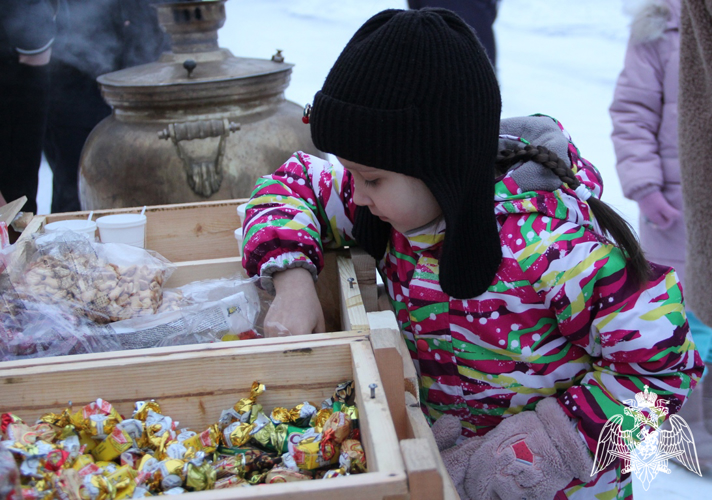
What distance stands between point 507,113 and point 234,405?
4.72 metres

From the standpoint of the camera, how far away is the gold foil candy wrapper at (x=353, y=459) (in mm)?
770

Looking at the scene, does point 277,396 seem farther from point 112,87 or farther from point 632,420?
point 112,87

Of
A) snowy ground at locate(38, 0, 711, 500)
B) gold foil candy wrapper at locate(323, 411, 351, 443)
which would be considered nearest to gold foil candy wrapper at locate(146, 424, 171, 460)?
gold foil candy wrapper at locate(323, 411, 351, 443)

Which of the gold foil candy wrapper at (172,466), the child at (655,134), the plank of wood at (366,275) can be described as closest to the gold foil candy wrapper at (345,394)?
the gold foil candy wrapper at (172,466)

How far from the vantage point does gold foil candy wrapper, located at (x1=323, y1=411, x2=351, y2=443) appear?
2.64 feet

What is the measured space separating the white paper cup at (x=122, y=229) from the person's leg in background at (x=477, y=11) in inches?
83.1

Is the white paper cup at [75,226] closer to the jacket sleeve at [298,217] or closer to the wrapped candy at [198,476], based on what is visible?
the jacket sleeve at [298,217]

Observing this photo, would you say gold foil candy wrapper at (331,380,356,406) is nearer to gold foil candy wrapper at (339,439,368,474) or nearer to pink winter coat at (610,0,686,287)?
gold foil candy wrapper at (339,439,368,474)

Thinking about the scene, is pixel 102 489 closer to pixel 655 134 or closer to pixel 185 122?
pixel 185 122

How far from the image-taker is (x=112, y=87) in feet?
6.64

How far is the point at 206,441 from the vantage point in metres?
0.84

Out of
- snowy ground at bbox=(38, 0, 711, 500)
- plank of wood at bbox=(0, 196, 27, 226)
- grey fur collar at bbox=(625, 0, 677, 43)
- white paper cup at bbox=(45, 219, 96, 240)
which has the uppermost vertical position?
grey fur collar at bbox=(625, 0, 677, 43)

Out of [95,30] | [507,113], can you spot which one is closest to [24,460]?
[95,30]

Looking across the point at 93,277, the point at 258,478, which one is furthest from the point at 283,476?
the point at 93,277
